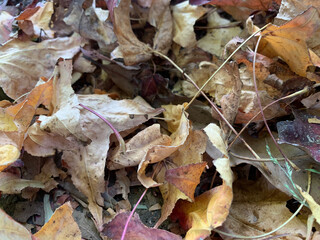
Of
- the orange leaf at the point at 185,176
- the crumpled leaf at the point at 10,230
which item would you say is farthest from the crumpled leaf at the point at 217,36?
the crumpled leaf at the point at 10,230

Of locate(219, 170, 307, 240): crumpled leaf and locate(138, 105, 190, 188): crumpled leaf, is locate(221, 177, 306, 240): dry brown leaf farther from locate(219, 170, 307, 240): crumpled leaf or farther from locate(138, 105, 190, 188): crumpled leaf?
locate(138, 105, 190, 188): crumpled leaf

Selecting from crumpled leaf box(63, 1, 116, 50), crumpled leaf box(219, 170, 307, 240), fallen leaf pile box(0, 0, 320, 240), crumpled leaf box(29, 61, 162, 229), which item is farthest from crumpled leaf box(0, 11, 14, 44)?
crumpled leaf box(219, 170, 307, 240)

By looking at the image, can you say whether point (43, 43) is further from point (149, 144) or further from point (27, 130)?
point (149, 144)

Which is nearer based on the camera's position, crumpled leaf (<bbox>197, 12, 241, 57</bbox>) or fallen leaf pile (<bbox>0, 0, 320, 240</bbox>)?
fallen leaf pile (<bbox>0, 0, 320, 240</bbox>)

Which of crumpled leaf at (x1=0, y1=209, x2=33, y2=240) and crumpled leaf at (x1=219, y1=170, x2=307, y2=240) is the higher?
crumpled leaf at (x1=0, y1=209, x2=33, y2=240)

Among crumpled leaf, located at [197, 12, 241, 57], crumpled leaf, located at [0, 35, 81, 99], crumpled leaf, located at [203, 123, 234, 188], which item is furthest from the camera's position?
crumpled leaf, located at [197, 12, 241, 57]

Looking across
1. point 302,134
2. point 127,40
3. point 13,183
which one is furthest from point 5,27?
point 302,134
